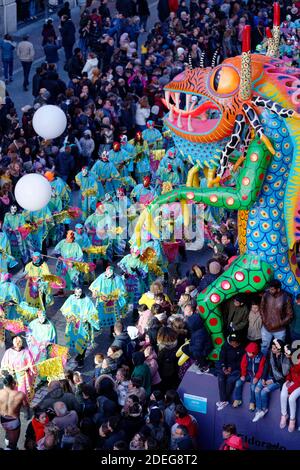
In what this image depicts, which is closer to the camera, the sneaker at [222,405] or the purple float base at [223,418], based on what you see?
the purple float base at [223,418]

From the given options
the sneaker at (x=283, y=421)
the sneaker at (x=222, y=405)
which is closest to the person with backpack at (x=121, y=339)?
the sneaker at (x=222, y=405)

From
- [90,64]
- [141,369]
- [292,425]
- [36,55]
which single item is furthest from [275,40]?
[36,55]

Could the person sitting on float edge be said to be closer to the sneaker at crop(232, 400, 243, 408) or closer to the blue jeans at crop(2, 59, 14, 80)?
the sneaker at crop(232, 400, 243, 408)

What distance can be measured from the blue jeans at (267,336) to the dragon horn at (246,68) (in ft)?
10.4

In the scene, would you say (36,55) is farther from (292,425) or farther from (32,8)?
(292,425)

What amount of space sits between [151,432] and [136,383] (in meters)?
1.03

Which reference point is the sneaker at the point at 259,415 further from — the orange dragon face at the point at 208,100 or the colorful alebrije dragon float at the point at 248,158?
the orange dragon face at the point at 208,100

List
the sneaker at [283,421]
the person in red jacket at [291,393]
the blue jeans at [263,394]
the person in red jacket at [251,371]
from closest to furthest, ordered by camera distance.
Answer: the person in red jacket at [291,393], the sneaker at [283,421], the blue jeans at [263,394], the person in red jacket at [251,371]

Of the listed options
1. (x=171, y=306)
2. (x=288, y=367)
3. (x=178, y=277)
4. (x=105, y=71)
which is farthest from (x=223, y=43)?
(x=288, y=367)

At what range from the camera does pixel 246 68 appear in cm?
1383

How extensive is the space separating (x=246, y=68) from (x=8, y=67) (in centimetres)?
1521

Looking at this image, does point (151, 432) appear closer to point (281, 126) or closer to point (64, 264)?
point (281, 126)

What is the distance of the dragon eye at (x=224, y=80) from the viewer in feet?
46.6

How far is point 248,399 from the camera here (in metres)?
14.0
